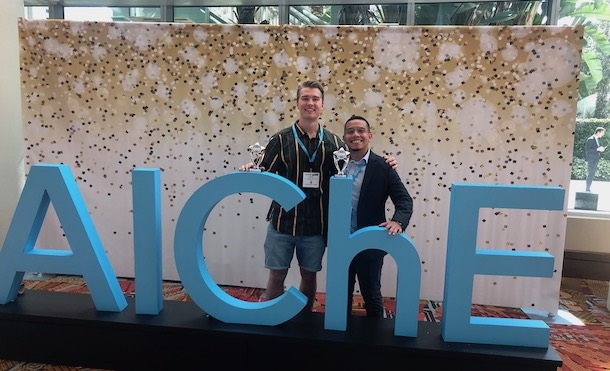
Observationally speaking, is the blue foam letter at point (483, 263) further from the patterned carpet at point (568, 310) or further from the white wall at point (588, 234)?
the white wall at point (588, 234)

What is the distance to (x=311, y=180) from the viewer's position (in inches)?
84.0

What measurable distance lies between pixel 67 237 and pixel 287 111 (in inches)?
63.8

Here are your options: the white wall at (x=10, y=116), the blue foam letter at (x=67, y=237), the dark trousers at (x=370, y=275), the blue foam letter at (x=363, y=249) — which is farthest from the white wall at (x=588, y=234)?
the white wall at (x=10, y=116)

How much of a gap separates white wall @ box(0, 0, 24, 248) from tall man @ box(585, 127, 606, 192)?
15.3ft

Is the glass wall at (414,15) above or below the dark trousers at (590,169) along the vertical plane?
above

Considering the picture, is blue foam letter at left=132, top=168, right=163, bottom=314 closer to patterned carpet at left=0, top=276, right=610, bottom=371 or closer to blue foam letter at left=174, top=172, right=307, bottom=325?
blue foam letter at left=174, top=172, right=307, bottom=325

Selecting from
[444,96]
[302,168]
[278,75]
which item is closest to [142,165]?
[278,75]

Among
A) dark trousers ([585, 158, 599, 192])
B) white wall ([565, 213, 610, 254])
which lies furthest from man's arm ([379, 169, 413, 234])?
dark trousers ([585, 158, 599, 192])

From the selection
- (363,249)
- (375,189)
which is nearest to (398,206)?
(375,189)

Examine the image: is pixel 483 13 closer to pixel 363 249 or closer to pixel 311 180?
pixel 311 180

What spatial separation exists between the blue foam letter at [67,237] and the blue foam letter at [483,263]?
159 centimetres

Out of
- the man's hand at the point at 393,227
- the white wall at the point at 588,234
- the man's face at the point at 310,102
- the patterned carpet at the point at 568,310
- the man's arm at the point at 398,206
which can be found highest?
the man's face at the point at 310,102

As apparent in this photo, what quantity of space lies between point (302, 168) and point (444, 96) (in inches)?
50.9

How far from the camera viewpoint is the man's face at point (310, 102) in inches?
82.3
